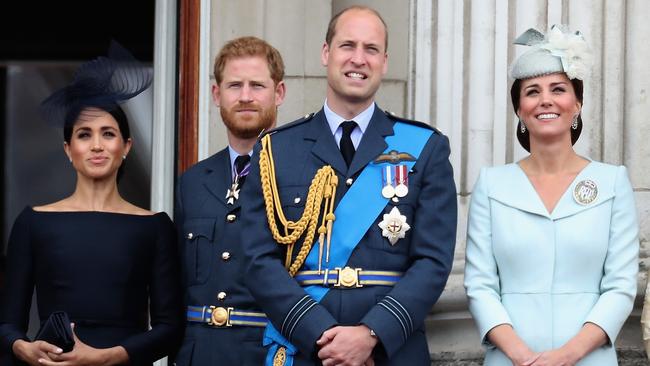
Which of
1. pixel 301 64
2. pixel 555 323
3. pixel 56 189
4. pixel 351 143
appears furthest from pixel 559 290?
pixel 56 189

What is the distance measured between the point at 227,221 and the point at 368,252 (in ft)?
2.18

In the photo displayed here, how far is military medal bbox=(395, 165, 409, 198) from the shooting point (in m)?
4.22

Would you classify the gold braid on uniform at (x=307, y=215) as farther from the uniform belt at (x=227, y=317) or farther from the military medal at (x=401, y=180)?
the uniform belt at (x=227, y=317)

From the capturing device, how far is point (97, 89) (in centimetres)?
489

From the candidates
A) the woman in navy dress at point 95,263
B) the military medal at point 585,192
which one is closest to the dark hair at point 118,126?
the woman in navy dress at point 95,263

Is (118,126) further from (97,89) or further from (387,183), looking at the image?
(387,183)

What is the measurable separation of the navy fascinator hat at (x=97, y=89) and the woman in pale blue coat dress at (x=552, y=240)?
1.25 m

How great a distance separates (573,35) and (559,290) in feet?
2.58

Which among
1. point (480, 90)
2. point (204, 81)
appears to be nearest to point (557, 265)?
point (480, 90)

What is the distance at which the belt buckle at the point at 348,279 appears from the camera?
415 centimetres

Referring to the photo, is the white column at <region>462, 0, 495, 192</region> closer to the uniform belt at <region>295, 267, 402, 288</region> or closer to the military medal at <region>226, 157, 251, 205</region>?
the military medal at <region>226, 157, 251, 205</region>

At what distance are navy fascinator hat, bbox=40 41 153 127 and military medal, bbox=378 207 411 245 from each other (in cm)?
115

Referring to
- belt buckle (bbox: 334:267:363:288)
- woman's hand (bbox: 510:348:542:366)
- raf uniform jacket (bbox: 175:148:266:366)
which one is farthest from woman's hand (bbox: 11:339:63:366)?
woman's hand (bbox: 510:348:542:366)

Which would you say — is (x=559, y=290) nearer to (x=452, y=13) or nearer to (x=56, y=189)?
(x=452, y=13)
